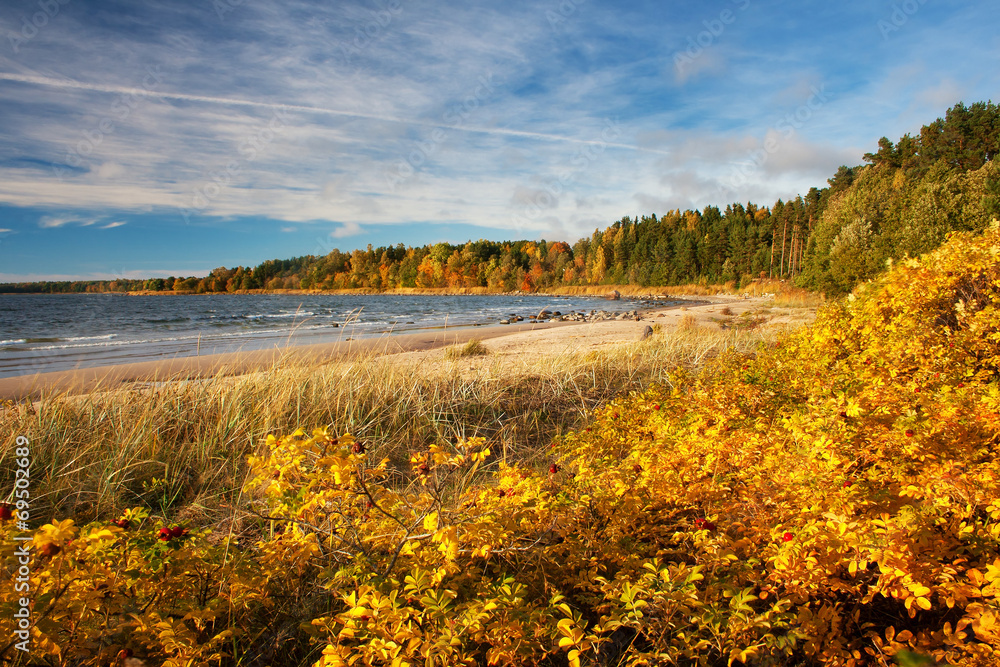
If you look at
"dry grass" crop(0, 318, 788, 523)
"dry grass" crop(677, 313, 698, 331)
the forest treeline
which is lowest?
"dry grass" crop(0, 318, 788, 523)

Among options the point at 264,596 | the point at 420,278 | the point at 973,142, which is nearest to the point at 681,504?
the point at 264,596

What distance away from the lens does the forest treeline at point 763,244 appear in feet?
69.2

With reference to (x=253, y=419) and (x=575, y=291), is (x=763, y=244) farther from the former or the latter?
(x=253, y=419)

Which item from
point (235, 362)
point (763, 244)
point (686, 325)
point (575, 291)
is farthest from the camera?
point (575, 291)

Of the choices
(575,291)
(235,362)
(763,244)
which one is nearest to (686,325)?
(235,362)

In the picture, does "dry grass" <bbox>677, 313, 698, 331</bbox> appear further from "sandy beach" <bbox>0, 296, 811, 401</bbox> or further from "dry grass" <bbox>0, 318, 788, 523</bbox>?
"dry grass" <bbox>0, 318, 788, 523</bbox>

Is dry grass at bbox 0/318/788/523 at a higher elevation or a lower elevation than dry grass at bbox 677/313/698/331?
lower

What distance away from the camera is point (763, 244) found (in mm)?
64250

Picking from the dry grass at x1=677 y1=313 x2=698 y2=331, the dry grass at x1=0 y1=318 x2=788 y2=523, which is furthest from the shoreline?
the dry grass at x1=0 y1=318 x2=788 y2=523

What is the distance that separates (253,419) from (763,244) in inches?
2801

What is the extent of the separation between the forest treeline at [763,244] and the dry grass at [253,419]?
144 inches

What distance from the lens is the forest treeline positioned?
69.2 ft

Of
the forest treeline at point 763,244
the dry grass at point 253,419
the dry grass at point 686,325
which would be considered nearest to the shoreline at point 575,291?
the forest treeline at point 763,244

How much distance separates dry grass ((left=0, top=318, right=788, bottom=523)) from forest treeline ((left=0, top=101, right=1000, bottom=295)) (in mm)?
3651
